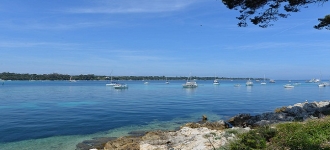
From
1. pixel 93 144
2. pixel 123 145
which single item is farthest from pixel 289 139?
pixel 93 144

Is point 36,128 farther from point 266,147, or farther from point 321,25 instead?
point 321,25

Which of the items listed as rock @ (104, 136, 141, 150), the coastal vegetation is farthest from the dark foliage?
rock @ (104, 136, 141, 150)

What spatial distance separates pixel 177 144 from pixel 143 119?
15852 millimetres

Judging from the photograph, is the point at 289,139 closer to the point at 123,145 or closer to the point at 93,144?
the point at 123,145

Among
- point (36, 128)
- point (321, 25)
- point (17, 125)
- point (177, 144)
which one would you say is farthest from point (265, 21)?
point (17, 125)

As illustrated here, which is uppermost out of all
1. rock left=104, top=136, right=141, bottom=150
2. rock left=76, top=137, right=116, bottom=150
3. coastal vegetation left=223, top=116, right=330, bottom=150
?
coastal vegetation left=223, top=116, right=330, bottom=150

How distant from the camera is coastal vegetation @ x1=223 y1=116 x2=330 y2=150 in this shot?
29.2 feet

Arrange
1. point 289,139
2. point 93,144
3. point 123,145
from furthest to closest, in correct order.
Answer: point 93,144 < point 123,145 < point 289,139

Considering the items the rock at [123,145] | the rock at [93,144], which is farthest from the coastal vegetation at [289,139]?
the rock at [93,144]

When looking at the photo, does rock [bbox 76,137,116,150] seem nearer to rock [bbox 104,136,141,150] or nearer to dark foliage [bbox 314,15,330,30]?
rock [bbox 104,136,141,150]

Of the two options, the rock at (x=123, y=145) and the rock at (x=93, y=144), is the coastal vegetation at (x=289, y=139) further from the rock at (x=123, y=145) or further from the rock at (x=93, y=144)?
the rock at (x=93, y=144)

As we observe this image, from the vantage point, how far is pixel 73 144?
17.5 m

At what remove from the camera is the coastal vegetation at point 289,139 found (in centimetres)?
891

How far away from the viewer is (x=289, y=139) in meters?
9.46
